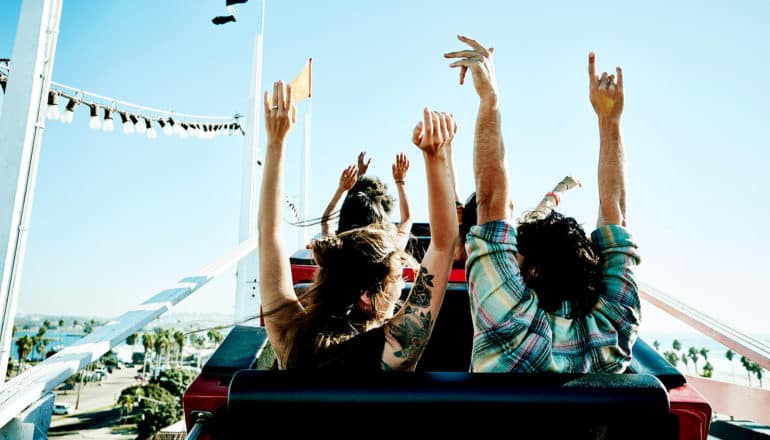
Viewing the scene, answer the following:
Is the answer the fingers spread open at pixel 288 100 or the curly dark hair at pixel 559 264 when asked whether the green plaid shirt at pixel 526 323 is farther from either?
the fingers spread open at pixel 288 100

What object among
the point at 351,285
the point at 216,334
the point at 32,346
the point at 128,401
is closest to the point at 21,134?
the point at 351,285

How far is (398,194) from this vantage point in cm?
260

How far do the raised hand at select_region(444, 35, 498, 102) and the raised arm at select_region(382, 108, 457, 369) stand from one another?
0.81 ft

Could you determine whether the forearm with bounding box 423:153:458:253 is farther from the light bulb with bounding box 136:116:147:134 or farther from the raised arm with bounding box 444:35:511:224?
the light bulb with bounding box 136:116:147:134

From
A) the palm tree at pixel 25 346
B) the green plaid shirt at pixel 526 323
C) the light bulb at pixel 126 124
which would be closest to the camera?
the green plaid shirt at pixel 526 323

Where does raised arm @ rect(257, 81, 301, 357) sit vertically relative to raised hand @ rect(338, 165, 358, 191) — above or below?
below

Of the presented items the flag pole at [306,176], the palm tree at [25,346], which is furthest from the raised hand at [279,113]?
the palm tree at [25,346]

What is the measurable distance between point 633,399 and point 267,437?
55 centimetres

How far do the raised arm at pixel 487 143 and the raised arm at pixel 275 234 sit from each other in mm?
509

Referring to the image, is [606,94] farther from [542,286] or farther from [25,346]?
[25,346]

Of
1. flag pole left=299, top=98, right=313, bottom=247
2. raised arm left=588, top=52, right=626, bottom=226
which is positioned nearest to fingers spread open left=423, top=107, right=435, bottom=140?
raised arm left=588, top=52, right=626, bottom=226

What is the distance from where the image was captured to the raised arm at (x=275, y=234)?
1271mm

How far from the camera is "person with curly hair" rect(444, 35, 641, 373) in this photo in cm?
122

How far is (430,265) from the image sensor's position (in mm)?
1286
